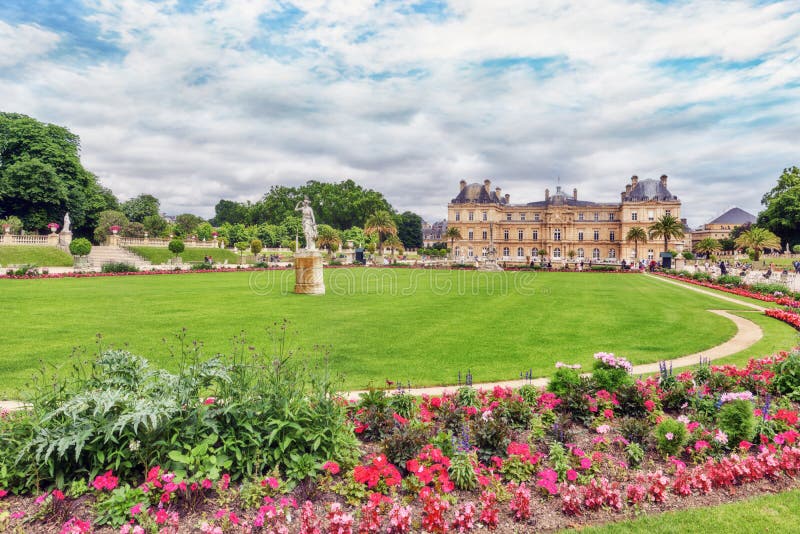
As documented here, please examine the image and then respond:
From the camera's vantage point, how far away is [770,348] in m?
10.5

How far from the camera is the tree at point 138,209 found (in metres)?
90.1

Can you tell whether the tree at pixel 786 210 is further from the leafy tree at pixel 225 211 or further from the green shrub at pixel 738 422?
the leafy tree at pixel 225 211

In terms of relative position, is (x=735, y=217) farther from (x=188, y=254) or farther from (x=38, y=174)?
(x=38, y=174)

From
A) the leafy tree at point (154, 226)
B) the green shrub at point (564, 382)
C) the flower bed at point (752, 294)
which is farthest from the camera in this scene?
the leafy tree at point (154, 226)

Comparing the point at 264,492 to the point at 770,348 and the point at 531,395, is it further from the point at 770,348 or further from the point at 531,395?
the point at 770,348

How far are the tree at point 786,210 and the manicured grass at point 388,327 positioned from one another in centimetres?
5728

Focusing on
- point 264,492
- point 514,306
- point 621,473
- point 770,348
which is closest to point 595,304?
point 514,306

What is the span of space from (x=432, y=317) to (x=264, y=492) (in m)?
11.0

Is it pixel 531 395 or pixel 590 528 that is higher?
pixel 531 395

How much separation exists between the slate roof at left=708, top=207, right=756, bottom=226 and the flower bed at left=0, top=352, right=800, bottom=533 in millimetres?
160227

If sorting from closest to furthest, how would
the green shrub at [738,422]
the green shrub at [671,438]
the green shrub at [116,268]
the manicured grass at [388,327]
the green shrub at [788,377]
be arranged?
the green shrub at [671,438] → the green shrub at [738,422] → the green shrub at [788,377] → the manicured grass at [388,327] → the green shrub at [116,268]

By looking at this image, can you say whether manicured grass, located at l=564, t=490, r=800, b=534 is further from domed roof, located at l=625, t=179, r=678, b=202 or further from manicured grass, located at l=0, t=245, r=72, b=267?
domed roof, located at l=625, t=179, r=678, b=202

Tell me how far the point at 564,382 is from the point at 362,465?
9.81ft

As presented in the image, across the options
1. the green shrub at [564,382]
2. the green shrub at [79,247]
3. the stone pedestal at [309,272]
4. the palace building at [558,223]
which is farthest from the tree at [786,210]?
the green shrub at [79,247]
